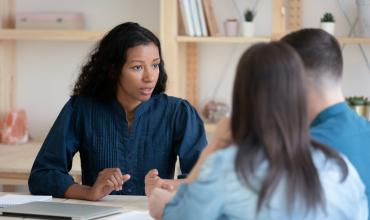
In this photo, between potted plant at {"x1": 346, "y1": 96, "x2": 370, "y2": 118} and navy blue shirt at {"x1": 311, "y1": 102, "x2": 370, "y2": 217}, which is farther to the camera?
potted plant at {"x1": 346, "y1": 96, "x2": 370, "y2": 118}

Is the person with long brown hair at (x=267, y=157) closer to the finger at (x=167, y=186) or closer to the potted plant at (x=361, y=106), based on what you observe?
the finger at (x=167, y=186)

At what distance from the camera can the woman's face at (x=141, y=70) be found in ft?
8.75

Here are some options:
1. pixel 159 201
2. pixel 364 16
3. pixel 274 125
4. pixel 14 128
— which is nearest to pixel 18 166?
pixel 14 128

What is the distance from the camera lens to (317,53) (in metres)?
1.87

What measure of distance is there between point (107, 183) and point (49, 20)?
185cm

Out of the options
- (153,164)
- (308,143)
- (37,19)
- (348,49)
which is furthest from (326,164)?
(37,19)

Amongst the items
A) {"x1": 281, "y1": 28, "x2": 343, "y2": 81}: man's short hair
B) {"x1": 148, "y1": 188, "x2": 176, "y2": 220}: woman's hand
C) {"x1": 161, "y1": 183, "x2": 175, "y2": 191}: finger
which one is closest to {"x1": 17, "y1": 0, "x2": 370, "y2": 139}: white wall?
{"x1": 161, "y1": 183, "x2": 175, "y2": 191}: finger

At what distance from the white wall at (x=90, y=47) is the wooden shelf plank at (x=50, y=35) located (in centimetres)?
24

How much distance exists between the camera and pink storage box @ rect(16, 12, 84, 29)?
13.4 feet

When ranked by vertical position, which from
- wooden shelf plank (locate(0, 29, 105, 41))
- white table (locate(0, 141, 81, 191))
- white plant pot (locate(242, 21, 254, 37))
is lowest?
white table (locate(0, 141, 81, 191))

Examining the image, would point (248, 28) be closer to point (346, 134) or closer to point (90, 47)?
point (90, 47)

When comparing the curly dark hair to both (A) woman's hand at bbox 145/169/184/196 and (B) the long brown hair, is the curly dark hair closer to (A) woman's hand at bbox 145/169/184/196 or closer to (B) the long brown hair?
(A) woman's hand at bbox 145/169/184/196

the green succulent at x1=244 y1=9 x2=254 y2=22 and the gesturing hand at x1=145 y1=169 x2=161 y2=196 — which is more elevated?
the green succulent at x1=244 y1=9 x2=254 y2=22

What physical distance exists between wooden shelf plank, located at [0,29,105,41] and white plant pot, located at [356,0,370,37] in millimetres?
1235
